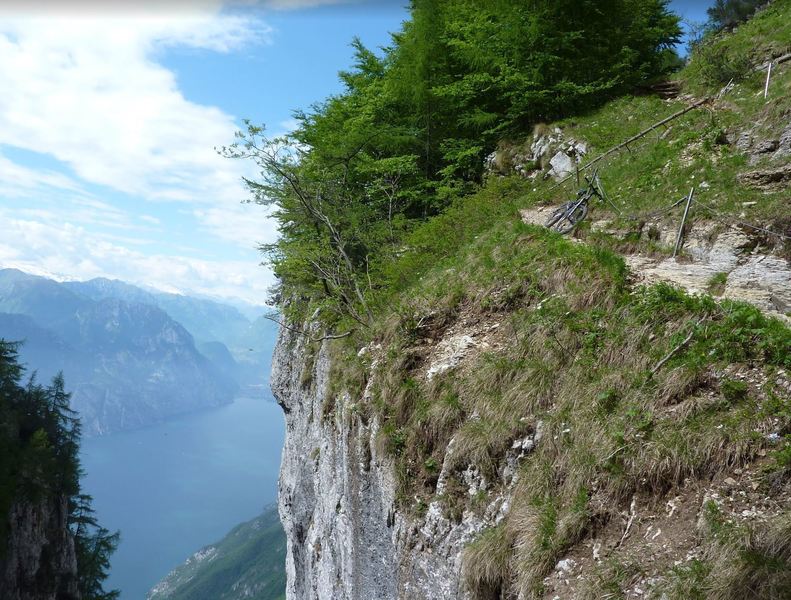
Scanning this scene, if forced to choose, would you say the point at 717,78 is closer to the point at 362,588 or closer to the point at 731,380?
the point at 731,380

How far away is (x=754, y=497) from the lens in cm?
396

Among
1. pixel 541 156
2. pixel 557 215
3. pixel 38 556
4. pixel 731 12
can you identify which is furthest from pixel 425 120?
pixel 38 556

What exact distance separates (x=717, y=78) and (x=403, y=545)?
14687mm

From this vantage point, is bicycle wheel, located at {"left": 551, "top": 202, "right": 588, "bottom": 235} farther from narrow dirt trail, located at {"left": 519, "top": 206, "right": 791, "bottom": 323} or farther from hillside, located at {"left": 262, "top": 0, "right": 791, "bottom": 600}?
narrow dirt trail, located at {"left": 519, "top": 206, "right": 791, "bottom": 323}

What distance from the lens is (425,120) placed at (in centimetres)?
1894

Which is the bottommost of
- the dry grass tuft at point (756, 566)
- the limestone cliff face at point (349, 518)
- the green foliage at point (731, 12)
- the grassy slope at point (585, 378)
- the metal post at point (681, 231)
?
the limestone cliff face at point (349, 518)

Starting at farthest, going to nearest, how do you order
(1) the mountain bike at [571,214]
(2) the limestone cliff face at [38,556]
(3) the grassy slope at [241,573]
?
(3) the grassy slope at [241,573]
(2) the limestone cliff face at [38,556]
(1) the mountain bike at [571,214]

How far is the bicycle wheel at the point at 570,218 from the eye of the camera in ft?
34.2

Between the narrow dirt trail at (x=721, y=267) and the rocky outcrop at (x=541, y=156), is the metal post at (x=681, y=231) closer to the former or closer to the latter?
the narrow dirt trail at (x=721, y=267)

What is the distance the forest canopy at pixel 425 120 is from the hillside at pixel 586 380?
816 mm

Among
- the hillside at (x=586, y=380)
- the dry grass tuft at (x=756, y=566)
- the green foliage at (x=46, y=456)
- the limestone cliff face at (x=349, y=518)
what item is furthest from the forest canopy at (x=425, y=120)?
the green foliage at (x=46, y=456)

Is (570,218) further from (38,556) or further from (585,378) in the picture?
(38,556)

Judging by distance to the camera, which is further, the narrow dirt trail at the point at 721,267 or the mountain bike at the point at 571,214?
the mountain bike at the point at 571,214

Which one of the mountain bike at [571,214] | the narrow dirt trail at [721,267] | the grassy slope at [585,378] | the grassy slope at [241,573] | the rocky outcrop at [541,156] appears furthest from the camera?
the grassy slope at [241,573]
